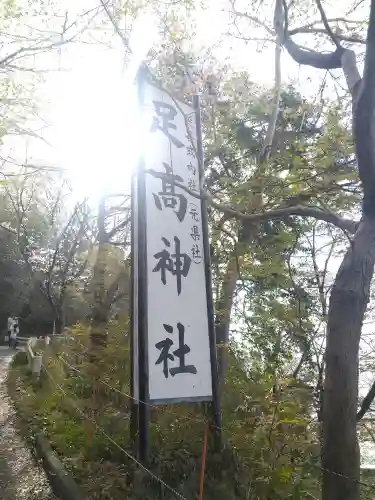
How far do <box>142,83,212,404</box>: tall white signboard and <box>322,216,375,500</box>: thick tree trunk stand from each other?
5.62ft

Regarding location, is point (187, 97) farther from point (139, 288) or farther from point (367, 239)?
point (367, 239)

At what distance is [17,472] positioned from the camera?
5633mm

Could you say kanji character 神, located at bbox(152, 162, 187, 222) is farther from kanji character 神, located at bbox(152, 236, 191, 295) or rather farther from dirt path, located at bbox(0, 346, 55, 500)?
dirt path, located at bbox(0, 346, 55, 500)

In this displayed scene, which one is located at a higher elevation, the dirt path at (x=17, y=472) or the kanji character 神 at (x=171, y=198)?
the kanji character 神 at (x=171, y=198)

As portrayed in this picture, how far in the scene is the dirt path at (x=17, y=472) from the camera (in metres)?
4.98

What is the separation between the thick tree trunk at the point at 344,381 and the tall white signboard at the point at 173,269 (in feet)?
5.62

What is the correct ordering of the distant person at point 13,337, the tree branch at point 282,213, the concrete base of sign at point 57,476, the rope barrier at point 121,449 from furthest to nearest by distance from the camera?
the distant person at point 13,337, the concrete base of sign at point 57,476, the rope barrier at point 121,449, the tree branch at point 282,213

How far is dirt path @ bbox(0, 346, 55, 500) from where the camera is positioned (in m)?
4.98

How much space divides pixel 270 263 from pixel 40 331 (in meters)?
25.4

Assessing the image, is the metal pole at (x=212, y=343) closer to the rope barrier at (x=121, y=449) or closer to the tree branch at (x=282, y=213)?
the rope barrier at (x=121, y=449)

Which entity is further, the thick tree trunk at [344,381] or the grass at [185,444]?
the grass at [185,444]

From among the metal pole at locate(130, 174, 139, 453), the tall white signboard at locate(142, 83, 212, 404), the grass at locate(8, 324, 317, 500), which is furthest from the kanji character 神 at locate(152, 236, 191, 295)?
the grass at locate(8, 324, 317, 500)

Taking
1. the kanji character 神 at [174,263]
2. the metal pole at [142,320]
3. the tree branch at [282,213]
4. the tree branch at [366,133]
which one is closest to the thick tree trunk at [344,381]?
the tree branch at [282,213]

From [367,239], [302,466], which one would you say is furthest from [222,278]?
[367,239]
